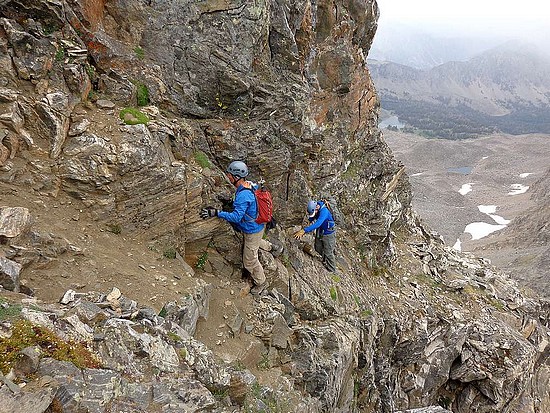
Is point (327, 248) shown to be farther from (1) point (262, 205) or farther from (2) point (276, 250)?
(1) point (262, 205)

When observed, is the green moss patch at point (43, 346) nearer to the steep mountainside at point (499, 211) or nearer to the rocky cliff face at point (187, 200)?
the rocky cliff face at point (187, 200)

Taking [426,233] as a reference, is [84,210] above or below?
above

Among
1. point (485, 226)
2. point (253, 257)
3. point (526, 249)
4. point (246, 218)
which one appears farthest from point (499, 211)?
point (246, 218)

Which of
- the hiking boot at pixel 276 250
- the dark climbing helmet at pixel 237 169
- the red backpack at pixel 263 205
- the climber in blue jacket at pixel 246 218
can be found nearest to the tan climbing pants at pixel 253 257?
the climber in blue jacket at pixel 246 218

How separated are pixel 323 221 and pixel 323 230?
4.42 ft

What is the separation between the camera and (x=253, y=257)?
A: 43.4 feet

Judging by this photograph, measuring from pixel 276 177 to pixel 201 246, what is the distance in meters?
4.71

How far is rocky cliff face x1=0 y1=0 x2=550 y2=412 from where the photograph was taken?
26.9ft

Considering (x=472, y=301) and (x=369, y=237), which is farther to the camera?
(x=472, y=301)

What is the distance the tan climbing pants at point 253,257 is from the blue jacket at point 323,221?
3.21 metres

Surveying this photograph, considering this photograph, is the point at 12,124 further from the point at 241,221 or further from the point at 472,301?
the point at 472,301

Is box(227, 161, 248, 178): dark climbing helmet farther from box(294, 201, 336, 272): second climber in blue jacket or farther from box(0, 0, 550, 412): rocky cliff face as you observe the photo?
box(294, 201, 336, 272): second climber in blue jacket

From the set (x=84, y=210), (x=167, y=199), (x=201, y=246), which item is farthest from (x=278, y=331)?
(x=84, y=210)

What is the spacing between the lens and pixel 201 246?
1312 centimetres
